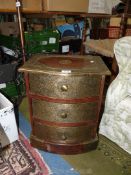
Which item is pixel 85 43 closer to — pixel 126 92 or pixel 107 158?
pixel 126 92

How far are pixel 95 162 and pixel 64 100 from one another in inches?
18.9

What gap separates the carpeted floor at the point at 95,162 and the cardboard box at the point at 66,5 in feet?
3.77

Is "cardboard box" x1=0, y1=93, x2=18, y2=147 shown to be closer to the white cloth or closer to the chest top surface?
the chest top surface

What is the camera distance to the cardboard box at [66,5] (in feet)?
5.08

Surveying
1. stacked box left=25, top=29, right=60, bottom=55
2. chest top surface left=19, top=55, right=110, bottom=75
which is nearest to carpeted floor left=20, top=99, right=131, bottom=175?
chest top surface left=19, top=55, right=110, bottom=75

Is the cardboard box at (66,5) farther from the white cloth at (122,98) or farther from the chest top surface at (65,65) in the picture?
the white cloth at (122,98)

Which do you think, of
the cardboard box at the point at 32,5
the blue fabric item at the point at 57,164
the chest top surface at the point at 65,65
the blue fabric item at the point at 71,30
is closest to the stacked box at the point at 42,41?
the blue fabric item at the point at 71,30

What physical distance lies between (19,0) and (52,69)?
28.8 inches

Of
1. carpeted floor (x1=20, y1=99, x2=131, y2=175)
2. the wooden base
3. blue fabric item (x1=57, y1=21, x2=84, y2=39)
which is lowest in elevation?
carpeted floor (x1=20, y1=99, x2=131, y2=175)

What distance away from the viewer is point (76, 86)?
102 cm

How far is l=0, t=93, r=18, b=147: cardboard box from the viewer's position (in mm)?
1208

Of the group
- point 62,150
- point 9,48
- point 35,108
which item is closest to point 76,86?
point 35,108

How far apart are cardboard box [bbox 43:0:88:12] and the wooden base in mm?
1049

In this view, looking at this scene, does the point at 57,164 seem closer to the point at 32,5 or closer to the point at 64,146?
the point at 64,146
